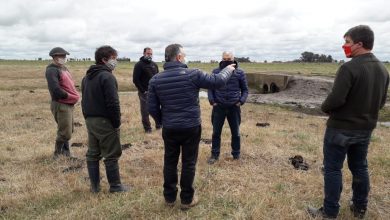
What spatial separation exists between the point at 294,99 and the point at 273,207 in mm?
21385

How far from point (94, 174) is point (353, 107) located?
396 cm

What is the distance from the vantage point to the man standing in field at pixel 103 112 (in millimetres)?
6336

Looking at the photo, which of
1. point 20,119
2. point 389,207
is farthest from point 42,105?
point 389,207

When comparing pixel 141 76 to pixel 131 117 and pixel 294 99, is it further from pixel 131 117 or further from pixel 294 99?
pixel 294 99

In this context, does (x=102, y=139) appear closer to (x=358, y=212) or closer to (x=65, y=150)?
(x=65, y=150)

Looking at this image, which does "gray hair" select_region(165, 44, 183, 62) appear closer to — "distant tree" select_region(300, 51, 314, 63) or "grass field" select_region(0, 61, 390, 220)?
"grass field" select_region(0, 61, 390, 220)

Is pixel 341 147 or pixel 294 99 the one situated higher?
pixel 341 147

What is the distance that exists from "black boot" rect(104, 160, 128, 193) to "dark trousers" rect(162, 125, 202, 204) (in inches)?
41.8

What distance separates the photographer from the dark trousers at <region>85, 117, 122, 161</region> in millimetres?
6477

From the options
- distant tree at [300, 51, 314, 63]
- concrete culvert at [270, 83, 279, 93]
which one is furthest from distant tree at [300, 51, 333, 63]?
concrete culvert at [270, 83, 279, 93]

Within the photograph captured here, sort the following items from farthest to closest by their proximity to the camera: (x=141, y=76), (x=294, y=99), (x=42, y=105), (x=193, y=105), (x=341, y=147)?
(x=294, y=99) < (x=42, y=105) < (x=141, y=76) < (x=193, y=105) < (x=341, y=147)

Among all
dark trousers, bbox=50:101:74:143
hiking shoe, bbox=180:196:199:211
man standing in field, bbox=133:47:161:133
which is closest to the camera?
hiking shoe, bbox=180:196:199:211

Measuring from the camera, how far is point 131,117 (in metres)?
15.2

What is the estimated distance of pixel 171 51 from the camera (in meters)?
5.60
